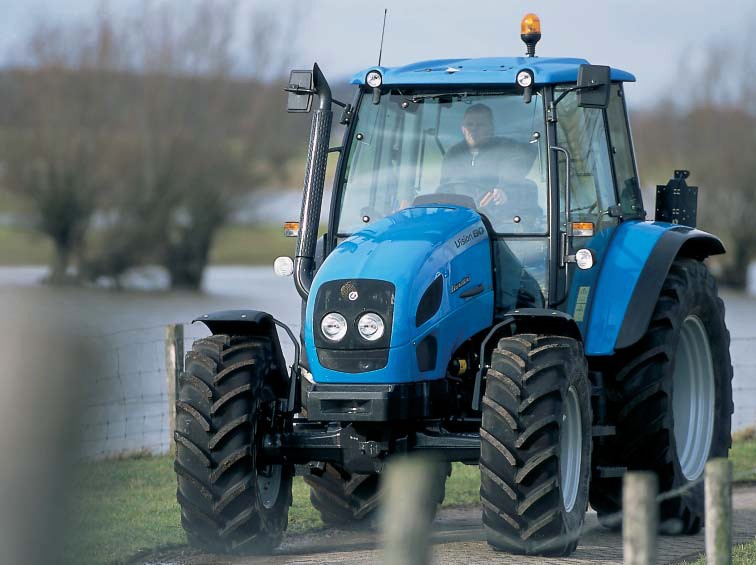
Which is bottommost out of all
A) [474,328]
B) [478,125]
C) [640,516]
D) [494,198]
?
[474,328]

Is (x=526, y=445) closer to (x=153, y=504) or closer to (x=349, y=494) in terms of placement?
(x=349, y=494)

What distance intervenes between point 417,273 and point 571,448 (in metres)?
1.22

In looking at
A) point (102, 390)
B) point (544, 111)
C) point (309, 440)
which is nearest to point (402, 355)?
point (309, 440)

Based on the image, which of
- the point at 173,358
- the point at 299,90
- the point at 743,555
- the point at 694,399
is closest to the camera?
the point at 743,555

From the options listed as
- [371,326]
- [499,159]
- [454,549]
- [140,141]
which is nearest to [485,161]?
[499,159]

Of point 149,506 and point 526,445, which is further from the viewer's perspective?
point 149,506

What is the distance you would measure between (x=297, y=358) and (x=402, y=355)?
82 centimetres

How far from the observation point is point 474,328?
7434 millimetres

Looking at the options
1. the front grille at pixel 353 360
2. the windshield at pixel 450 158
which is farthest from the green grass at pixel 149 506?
the windshield at pixel 450 158

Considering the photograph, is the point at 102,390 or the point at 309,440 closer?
the point at 102,390

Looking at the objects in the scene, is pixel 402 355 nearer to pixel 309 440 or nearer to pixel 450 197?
pixel 309 440

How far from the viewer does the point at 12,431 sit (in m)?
2.18

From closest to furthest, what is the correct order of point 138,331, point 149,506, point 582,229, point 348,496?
point 582,229 < point 348,496 < point 149,506 < point 138,331

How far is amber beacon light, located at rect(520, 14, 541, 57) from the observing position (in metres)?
8.59
